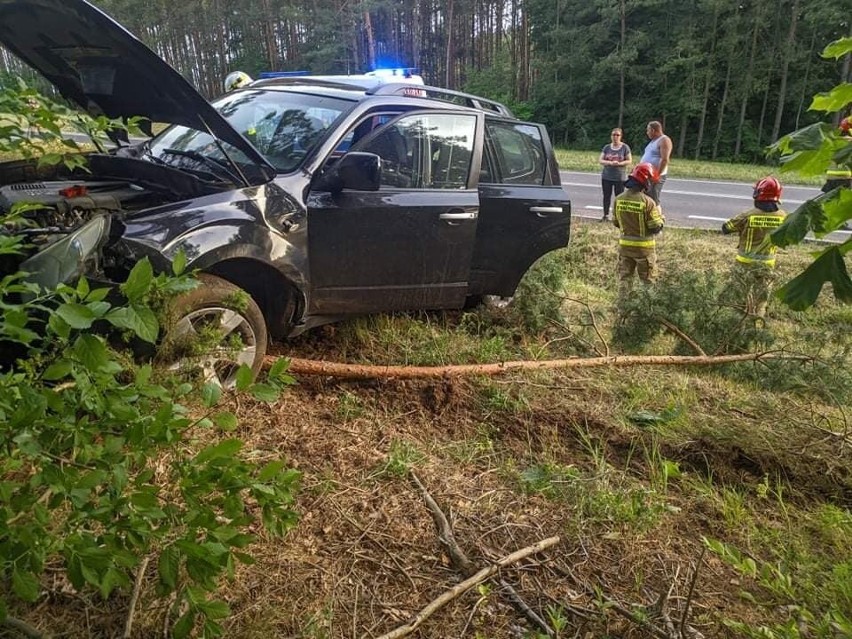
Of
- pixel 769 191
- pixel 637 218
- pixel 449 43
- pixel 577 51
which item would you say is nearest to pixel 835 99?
pixel 769 191

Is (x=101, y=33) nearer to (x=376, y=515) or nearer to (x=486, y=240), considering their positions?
(x=376, y=515)

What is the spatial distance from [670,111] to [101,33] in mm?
32460

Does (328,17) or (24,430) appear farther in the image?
(328,17)

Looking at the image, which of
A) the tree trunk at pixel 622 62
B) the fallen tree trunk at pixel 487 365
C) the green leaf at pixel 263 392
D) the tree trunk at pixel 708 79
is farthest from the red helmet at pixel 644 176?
the tree trunk at pixel 622 62

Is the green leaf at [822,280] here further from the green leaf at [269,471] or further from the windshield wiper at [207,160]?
the windshield wiper at [207,160]

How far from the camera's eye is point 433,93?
454 centimetres

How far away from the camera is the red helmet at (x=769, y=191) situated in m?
5.47

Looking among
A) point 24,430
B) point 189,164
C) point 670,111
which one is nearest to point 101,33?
point 189,164

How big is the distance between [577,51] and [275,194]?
32.8 meters

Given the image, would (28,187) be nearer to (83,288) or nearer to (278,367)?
(83,288)

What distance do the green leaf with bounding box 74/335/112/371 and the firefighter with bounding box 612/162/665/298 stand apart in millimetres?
5329

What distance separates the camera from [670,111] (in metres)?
30.4

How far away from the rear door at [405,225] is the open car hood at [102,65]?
21.8 inches

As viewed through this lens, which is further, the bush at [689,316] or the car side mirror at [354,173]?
the bush at [689,316]
